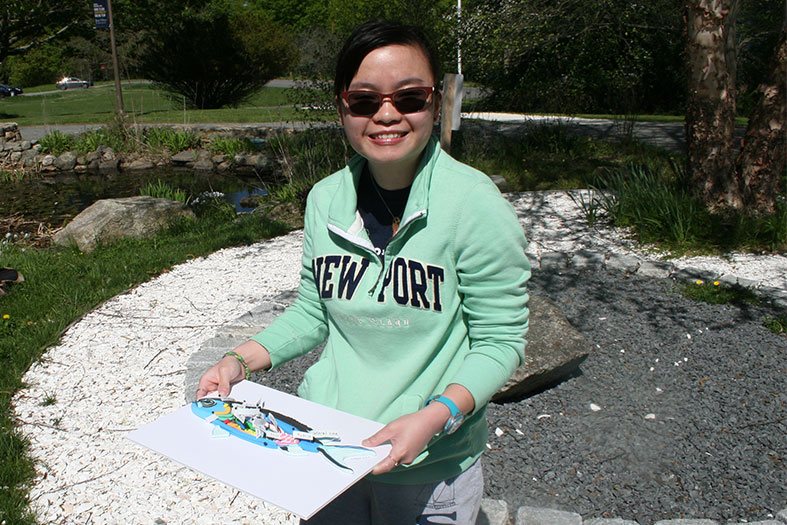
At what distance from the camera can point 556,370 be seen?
3.59 meters

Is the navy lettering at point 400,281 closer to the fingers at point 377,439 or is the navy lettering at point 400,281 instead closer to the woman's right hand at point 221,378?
the fingers at point 377,439

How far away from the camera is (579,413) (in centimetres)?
347

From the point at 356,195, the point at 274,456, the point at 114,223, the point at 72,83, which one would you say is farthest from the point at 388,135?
the point at 72,83

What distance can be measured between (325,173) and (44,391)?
19.2 ft

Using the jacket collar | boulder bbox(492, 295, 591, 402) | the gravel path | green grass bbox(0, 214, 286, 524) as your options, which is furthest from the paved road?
the jacket collar

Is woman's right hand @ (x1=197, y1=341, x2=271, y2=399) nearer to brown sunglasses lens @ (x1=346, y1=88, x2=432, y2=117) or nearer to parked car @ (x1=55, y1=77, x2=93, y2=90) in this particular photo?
brown sunglasses lens @ (x1=346, y1=88, x2=432, y2=117)

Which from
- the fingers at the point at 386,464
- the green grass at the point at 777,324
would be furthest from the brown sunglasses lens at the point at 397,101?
the green grass at the point at 777,324

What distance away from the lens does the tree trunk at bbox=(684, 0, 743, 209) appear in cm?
577

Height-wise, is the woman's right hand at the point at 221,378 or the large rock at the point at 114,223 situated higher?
the woman's right hand at the point at 221,378

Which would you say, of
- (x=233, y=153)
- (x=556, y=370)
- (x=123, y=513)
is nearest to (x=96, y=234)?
(x=123, y=513)

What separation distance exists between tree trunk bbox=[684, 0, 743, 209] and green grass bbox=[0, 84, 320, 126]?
9.57m

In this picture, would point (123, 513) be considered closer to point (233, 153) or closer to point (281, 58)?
point (233, 153)

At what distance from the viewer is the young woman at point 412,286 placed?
1.43m

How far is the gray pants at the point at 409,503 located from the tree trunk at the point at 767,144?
5686 mm
